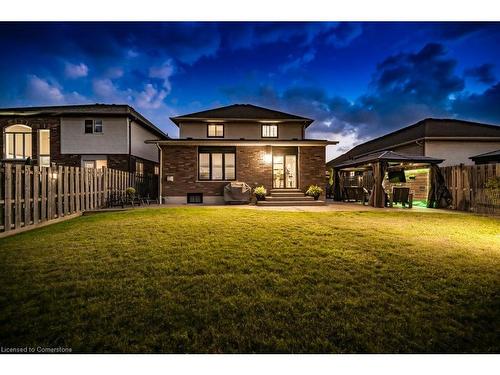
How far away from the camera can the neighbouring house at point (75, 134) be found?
51.2 ft

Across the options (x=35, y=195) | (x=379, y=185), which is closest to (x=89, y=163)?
(x=35, y=195)

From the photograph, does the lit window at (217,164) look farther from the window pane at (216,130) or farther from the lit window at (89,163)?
the lit window at (89,163)

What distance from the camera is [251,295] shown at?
2617mm

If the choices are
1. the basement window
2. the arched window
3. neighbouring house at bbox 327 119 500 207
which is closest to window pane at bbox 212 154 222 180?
the basement window

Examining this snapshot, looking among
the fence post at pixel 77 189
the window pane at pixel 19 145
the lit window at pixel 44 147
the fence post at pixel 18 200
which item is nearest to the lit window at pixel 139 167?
the lit window at pixel 44 147

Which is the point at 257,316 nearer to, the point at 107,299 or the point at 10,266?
the point at 107,299

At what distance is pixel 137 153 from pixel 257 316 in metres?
17.6

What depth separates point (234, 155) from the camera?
46.4 feet

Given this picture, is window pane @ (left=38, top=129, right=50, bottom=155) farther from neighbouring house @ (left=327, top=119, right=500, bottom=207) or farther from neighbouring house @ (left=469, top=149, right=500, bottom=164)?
neighbouring house @ (left=469, top=149, right=500, bottom=164)

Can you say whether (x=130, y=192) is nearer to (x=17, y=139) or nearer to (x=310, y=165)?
(x=310, y=165)

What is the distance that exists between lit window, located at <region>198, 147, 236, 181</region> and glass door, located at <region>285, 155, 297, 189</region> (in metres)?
3.45

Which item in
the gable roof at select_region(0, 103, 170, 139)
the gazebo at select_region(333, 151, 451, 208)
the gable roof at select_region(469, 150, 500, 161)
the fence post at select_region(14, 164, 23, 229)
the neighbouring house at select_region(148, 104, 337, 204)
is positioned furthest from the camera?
the gable roof at select_region(0, 103, 170, 139)

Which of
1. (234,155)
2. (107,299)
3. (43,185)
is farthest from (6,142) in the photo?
(107,299)

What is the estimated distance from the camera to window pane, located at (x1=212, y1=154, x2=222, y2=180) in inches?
555
